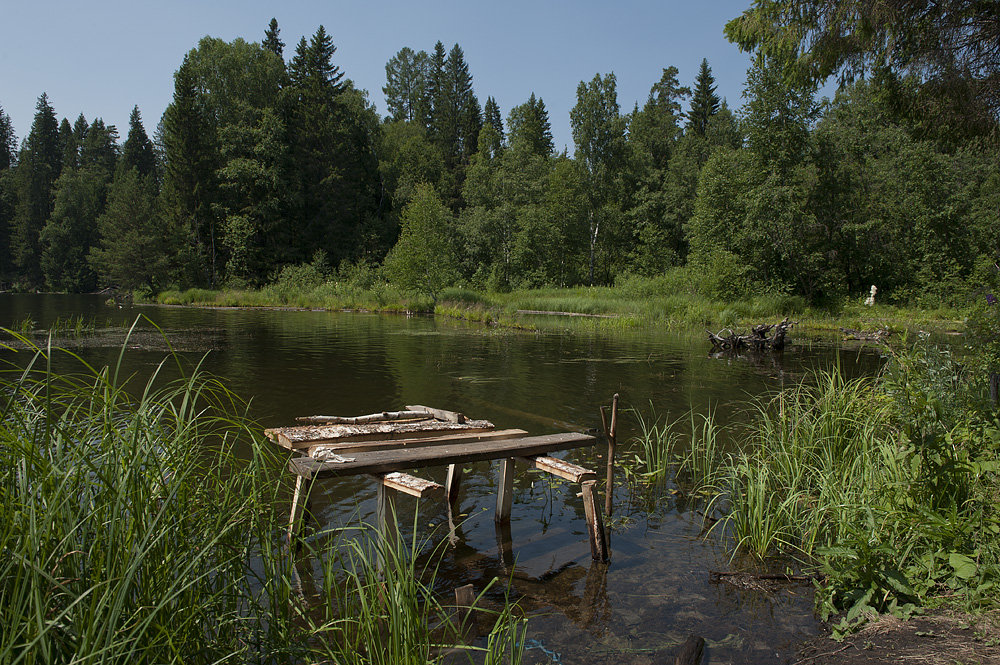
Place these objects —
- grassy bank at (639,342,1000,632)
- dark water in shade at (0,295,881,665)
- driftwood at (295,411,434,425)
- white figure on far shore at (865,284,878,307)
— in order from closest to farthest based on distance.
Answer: grassy bank at (639,342,1000,632)
dark water in shade at (0,295,881,665)
driftwood at (295,411,434,425)
white figure on far shore at (865,284,878,307)

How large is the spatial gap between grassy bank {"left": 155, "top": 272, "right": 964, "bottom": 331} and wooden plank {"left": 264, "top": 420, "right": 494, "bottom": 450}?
855 inches

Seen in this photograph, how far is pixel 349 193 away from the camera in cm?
6362

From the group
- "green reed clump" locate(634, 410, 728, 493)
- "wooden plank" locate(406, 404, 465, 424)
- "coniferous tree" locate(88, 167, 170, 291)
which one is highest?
"coniferous tree" locate(88, 167, 170, 291)

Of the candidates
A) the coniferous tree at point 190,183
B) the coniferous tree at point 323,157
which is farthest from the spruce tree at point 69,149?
the coniferous tree at point 323,157

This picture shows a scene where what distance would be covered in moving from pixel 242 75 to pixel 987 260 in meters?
59.6

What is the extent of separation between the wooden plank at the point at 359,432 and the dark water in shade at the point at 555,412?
72 cm

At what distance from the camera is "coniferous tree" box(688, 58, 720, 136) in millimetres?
65438

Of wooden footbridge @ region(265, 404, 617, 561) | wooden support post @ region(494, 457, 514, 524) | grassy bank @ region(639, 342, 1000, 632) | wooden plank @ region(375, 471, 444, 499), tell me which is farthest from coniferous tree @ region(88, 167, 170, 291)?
grassy bank @ region(639, 342, 1000, 632)

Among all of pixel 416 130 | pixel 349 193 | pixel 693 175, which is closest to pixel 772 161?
pixel 693 175

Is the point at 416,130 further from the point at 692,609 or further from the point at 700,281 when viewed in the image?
the point at 692,609

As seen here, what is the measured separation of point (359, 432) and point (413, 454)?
1.12m

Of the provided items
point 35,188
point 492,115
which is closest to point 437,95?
point 492,115

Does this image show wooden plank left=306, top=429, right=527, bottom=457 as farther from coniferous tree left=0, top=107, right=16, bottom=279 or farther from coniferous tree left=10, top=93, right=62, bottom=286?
coniferous tree left=0, top=107, right=16, bottom=279

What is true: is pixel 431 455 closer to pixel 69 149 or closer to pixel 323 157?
pixel 323 157
